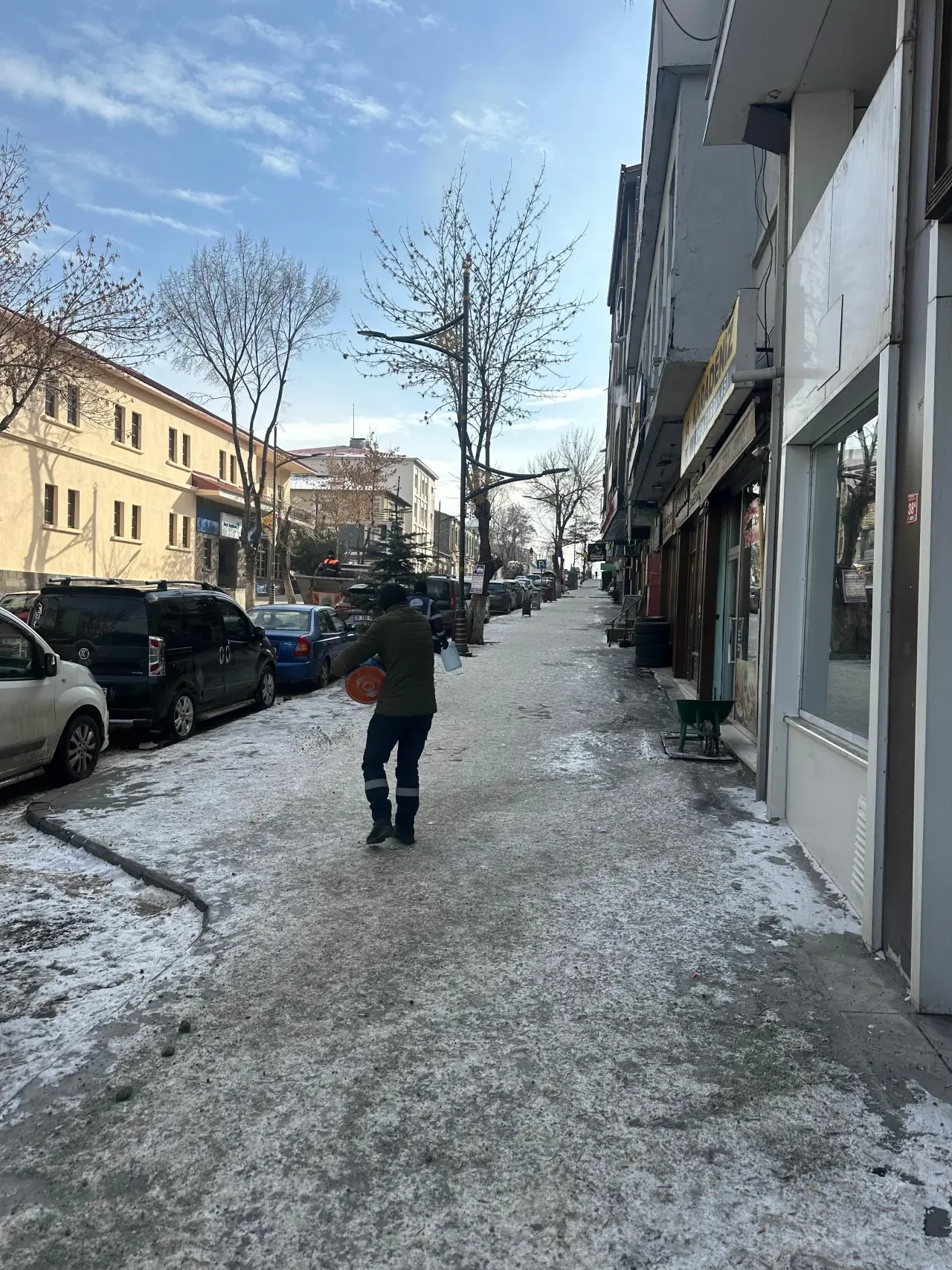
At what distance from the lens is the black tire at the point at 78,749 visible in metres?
7.88

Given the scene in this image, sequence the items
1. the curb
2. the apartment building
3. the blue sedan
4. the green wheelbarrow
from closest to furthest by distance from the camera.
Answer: the curb
the green wheelbarrow
the blue sedan
the apartment building

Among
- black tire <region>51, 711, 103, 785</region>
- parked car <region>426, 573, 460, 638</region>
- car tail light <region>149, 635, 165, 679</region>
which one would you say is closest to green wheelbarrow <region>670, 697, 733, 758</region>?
car tail light <region>149, 635, 165, 679</region>

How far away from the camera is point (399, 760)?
610 cm

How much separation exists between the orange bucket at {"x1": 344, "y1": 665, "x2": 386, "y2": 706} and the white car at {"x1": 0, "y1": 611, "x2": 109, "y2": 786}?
2.83 metres

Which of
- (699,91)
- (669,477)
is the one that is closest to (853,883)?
(699,91)

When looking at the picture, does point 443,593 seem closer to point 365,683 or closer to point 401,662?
point 365,683

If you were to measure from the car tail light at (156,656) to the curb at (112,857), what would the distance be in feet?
8.83

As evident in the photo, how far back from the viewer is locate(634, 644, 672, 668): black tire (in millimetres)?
17922

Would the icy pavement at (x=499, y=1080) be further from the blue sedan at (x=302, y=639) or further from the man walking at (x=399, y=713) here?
the blue sedan at (x=302, y=639)

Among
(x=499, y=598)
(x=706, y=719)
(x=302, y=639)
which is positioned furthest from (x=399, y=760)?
(x=499, y=598)

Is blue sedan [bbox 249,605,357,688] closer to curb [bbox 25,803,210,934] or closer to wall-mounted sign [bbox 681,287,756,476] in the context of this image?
wall-mounted sign [bbox 681,287,756,476]

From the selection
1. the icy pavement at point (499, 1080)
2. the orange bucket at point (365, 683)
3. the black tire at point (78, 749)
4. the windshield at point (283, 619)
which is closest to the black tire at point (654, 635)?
the windshield at point (283, 619)

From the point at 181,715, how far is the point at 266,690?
2664 mm

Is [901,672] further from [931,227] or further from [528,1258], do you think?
[528,1258]
